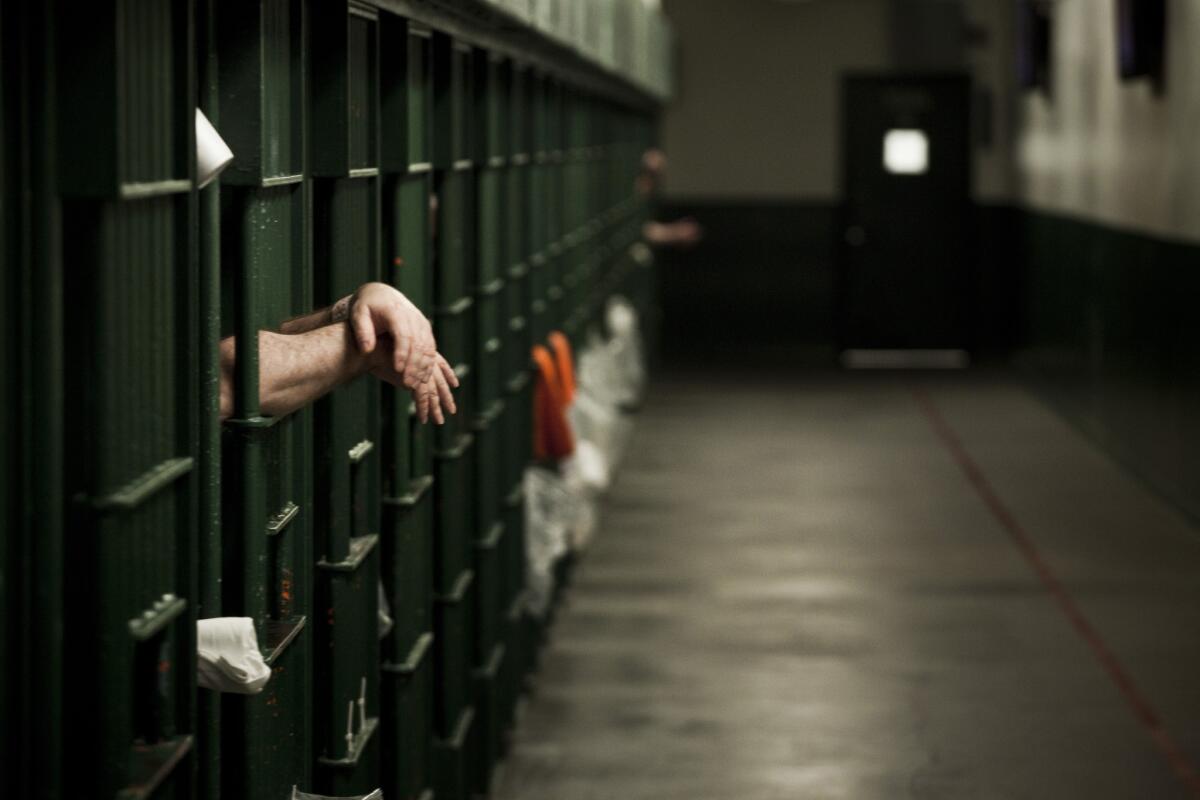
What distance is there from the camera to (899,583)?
25.2ft

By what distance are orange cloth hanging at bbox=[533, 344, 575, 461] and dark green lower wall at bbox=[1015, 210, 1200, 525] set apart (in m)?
3.53

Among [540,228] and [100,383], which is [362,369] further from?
[540,228]

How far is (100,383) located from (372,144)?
1619 mm

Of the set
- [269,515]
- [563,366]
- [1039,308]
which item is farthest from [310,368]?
[1039,308]

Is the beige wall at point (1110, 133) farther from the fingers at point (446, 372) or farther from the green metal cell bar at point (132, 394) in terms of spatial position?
the green metal cell bar at point (132, 394)

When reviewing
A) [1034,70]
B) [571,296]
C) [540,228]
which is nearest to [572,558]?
[571,296]

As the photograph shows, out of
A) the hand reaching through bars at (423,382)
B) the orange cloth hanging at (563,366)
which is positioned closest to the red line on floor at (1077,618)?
the orange cloth hanging at (563,366)

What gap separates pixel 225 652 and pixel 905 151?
14343mm

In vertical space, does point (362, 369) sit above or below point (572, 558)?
above

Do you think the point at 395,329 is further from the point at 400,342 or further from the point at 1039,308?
the point at 1039,308

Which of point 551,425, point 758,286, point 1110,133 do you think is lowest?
point 551,425

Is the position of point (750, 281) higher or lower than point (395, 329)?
lower

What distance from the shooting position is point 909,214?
1620cm

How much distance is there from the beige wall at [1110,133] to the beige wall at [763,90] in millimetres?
1806
